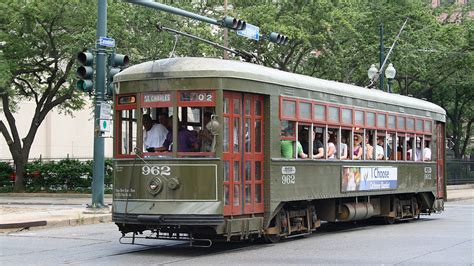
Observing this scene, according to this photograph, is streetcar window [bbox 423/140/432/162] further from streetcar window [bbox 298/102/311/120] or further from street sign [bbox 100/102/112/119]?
street sign [bbox 100/102/112/119]

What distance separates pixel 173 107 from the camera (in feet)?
42.6

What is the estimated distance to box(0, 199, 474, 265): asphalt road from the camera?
12227mm

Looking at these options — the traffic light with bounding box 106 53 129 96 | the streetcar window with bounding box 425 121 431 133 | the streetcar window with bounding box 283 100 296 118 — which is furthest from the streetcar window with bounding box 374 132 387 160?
the traffic light with bounding box 106 53 129 96

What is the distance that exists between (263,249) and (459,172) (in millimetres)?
35964

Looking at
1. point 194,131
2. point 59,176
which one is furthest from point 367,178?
point 59,176

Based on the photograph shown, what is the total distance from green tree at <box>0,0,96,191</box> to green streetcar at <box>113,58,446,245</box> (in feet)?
56.2

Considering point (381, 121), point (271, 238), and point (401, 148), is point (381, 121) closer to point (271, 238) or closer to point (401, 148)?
point (401, 148)

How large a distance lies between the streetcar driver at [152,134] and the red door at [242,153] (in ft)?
3.68

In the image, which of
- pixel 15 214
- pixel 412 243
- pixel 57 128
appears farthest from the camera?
pixel 57 128

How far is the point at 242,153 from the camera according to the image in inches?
525

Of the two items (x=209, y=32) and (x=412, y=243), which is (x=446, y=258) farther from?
(x=209, y=32)

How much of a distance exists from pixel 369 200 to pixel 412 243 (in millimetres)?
3367

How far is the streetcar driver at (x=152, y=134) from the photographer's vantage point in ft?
43.1

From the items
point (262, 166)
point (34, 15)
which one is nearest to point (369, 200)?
point (262, 166)
